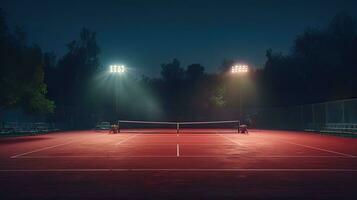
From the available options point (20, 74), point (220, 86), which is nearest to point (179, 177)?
point (20, 74)

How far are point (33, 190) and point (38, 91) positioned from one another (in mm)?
37739

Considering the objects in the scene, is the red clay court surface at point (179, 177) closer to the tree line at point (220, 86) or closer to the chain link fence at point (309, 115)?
the chain link fence at point (309, 115)

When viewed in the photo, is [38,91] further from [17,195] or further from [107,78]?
[17,195]

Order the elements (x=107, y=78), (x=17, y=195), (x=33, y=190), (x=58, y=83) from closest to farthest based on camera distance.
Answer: (x=17, y=195) < (x=33, y=190) < (x=58, y=83) < (x=107, y=78)

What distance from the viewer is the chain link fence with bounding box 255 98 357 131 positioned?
39.7m

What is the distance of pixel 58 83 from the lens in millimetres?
75500

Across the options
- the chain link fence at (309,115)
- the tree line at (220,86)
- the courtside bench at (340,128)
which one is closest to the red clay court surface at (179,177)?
the courtside bench at (340,128)

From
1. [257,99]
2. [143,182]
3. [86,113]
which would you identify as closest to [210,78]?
[257,99]

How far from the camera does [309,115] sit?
2026 inches

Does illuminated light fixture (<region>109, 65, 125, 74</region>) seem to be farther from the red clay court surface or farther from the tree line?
the red clay court surface

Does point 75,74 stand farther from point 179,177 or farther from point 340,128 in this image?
point 179,177

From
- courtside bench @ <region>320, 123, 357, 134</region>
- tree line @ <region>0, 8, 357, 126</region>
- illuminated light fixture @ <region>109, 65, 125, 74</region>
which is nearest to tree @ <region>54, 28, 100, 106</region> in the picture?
tree line @ <region>0, 8, 357, 126</region>

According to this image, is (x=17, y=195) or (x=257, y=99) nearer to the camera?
(x=17, y=195)

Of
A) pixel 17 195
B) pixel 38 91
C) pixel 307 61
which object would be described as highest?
pixel 307 61
